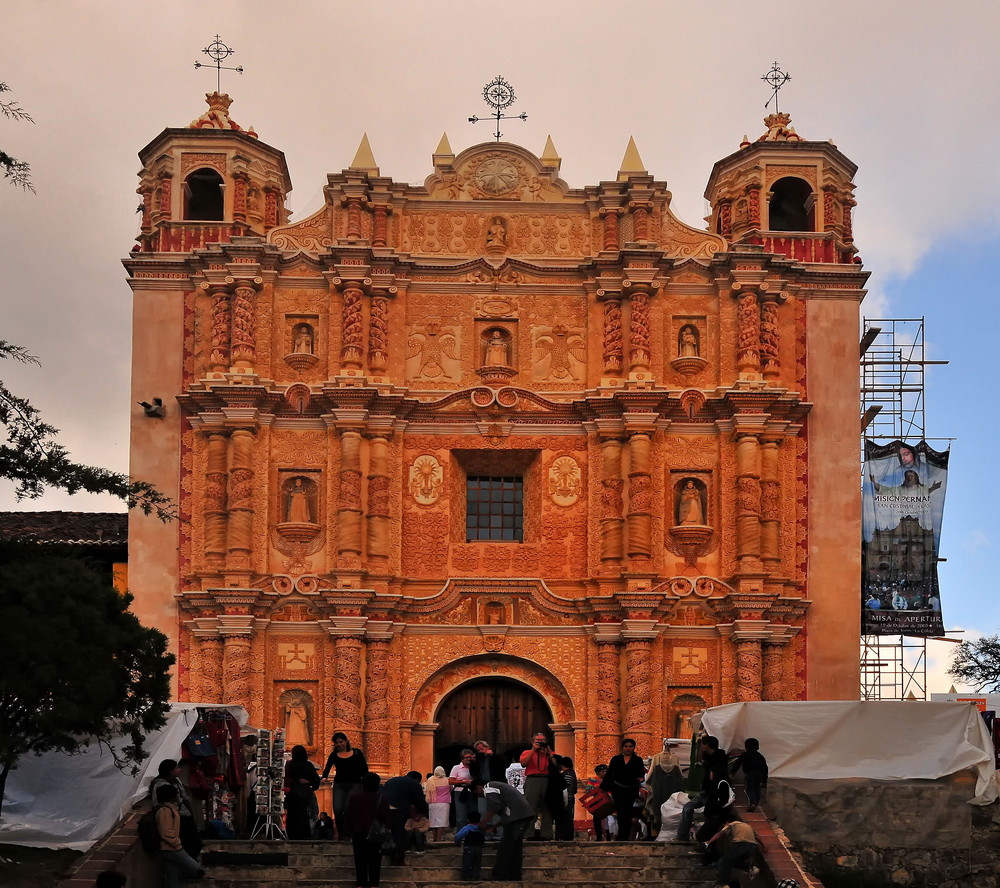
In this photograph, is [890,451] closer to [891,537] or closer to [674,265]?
[891,537]

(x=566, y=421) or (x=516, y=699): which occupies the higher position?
(x=566, y=421)

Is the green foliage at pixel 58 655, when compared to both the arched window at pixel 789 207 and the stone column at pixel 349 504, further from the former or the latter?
the arched window at pixel 789 207

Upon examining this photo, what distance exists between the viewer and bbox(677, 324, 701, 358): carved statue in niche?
35719 mm

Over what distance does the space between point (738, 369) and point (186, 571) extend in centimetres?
1150

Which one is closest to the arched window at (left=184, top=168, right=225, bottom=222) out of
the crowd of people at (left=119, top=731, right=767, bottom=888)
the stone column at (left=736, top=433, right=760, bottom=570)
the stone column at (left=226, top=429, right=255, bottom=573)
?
the stone column at (left=226, top=429, right=255, bottom=573)

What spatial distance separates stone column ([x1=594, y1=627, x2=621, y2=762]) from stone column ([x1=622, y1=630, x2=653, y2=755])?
0.70 feet

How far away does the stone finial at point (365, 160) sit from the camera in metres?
36.2

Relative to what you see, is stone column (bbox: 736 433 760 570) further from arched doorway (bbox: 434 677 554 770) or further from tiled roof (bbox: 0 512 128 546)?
tiled roof (bbox: 0 512 128 546)

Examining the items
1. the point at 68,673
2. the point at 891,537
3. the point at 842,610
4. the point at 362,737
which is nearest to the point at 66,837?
the point at 68,673

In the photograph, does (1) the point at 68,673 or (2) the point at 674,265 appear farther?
(2) the point at 674,265

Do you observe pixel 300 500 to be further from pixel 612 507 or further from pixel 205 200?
pixel 205 200

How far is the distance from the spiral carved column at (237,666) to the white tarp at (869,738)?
11.9m

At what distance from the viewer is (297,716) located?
33.8 metres

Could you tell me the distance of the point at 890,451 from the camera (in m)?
37.3
